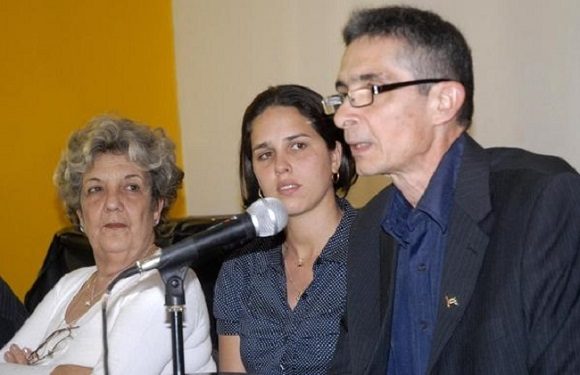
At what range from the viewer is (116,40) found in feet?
14.7

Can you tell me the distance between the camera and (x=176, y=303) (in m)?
1.88

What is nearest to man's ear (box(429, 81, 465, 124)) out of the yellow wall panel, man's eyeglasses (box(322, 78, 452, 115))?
man's eyeglasses (box(322, 78, 452, 115))

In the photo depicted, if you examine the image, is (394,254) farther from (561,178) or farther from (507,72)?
(507,72)

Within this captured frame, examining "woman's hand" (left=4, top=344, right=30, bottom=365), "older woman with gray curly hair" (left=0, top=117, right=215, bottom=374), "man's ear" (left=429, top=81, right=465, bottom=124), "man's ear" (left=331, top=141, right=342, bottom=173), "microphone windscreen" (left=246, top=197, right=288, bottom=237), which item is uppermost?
"man's ear" (left=429, top=81, right=465, bottom=124)

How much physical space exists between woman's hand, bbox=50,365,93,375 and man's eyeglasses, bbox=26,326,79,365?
0.17 metres

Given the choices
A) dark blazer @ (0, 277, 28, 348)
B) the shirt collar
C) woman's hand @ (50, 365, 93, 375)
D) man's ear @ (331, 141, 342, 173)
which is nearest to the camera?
the shirt collar

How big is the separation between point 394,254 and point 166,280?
65 centimetres

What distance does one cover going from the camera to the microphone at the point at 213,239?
186 centimetres

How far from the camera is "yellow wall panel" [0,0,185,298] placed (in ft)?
14.1

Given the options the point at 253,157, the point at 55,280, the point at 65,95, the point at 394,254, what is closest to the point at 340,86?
the point at 394,254

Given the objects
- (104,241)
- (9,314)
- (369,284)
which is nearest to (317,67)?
(104,241)

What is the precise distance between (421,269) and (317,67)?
1.86m

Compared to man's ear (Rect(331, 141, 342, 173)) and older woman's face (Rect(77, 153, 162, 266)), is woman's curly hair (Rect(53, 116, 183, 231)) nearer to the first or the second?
older woman's face (Rect(77, 153, 162, 266))

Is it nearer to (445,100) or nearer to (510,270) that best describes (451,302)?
(510,270)
